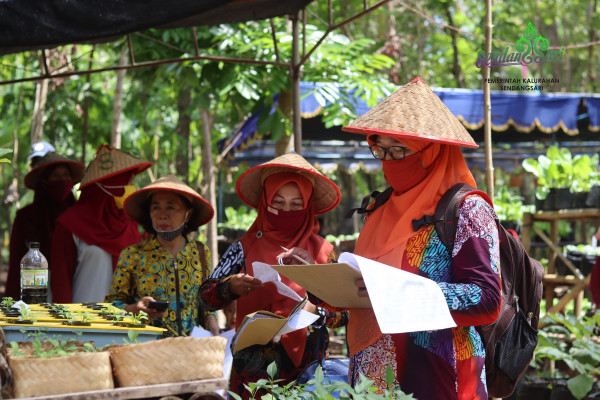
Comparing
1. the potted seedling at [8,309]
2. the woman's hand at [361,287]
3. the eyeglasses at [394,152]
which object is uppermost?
the eyeglasses at [394,152]

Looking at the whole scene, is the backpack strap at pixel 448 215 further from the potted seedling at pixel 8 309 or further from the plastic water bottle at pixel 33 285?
the plastic water bottle at pixel 33 285

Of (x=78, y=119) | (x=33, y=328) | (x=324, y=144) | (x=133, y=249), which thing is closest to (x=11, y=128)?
(x=78, y=119)

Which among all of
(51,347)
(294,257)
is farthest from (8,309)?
(294,257)

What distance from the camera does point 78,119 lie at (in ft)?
36.2

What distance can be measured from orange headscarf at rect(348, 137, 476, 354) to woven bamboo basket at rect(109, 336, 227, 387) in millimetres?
861

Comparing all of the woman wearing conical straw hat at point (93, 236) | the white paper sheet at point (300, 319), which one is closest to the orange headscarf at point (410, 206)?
the white paper sheet at point (300, 319)

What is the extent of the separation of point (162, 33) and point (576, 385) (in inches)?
172

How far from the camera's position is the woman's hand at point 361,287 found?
2.33 metres

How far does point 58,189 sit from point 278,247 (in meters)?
2.55

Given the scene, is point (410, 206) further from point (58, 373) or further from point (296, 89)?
point (296, 89)

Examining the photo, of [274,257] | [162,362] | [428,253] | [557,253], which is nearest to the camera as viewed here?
[162,362]

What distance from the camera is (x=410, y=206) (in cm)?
257

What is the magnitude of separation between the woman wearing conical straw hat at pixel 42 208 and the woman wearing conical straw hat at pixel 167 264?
1352mm

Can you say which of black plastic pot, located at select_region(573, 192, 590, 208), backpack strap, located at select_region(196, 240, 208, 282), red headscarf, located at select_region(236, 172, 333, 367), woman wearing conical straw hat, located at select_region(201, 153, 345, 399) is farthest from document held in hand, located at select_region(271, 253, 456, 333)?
black plastic pot, located at select_region(573, 192, 590, 208)
